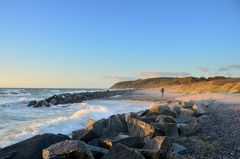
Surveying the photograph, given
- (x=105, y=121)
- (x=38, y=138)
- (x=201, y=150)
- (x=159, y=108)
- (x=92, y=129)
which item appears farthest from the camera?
(x=159, y=108)

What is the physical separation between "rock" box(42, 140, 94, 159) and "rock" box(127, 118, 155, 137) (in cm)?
298

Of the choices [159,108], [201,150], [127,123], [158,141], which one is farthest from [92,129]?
[159,108]

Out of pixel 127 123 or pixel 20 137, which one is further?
pixel 20 137

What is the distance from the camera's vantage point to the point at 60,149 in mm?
5793

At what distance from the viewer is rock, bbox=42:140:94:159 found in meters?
5.69

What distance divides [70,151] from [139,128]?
3.54 meters

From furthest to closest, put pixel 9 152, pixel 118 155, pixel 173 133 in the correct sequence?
pixel 173 133, pixel 9 152, pixel 118 155

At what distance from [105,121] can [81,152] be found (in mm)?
4653

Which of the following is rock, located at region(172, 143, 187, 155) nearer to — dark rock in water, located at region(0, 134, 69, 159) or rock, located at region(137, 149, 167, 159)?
rock, located at region(137, 149, 167, 159)

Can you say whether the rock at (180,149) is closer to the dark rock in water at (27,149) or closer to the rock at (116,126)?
the rock at (116,126)

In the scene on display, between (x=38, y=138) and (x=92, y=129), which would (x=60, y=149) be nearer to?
(x=38, y=138)

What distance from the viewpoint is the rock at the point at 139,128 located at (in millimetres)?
8597

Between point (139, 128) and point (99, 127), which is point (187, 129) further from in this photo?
point (99, 127)

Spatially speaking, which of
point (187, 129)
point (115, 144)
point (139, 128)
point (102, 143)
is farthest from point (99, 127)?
point (115, 144)
